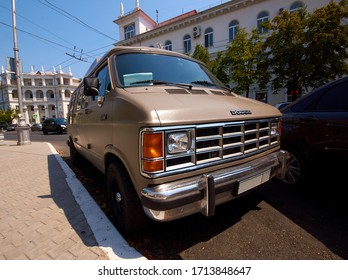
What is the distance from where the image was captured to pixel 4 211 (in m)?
3.14

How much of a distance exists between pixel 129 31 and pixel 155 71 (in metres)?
35.8

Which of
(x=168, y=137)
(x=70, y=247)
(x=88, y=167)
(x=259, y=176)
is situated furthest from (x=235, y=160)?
(x=88, y=167)

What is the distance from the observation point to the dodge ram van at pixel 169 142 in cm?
179

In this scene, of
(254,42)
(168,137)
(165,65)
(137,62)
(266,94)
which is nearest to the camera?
(168,137)

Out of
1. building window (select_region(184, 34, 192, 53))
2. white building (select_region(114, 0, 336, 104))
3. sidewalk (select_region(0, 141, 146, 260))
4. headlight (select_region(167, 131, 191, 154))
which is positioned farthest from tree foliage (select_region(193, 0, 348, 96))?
sidewalk (select_region(0, 141, 146, 260))

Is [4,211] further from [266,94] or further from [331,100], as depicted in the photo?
[266,94]

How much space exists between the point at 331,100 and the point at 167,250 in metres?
3.18

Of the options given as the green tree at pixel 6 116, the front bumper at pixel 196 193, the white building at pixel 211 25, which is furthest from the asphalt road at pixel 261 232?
the green tree at pixel 6 116

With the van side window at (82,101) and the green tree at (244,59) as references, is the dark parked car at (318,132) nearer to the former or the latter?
the van side window at (82,101)

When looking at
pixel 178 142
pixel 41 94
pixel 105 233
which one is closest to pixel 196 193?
Result: pixel 178 142

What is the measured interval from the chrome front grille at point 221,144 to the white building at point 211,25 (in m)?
21.8

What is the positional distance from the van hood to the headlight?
0.37 feet

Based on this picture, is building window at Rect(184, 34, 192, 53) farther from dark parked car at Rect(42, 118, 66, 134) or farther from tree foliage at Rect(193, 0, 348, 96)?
dark parked car at Rect(42, 118, 66, 134)

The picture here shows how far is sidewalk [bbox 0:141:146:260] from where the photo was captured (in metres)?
2.12
